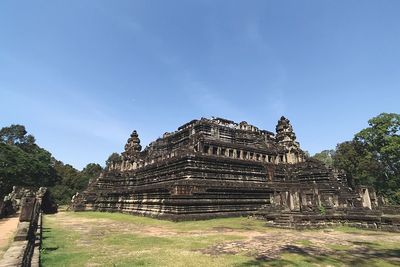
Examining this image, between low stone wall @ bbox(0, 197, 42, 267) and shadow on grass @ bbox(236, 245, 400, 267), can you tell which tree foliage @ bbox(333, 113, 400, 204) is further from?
low stone wall @ bbox(0, 197, 42, 267)

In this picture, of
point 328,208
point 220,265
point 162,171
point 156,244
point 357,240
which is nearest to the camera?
point 220,265

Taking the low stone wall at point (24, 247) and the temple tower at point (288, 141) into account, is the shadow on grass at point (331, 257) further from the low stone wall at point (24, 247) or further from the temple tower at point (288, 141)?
the temple tower at point (288, 141)

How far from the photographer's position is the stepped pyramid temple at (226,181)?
19.6 meters

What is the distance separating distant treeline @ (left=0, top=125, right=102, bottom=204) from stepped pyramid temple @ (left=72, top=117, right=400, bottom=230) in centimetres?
1297

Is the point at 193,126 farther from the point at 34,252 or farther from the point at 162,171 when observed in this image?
the point at 34,252

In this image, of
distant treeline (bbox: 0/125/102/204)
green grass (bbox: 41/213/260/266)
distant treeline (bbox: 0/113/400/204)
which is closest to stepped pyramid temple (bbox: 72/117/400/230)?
green grass (bbox: 41/213/260/266)

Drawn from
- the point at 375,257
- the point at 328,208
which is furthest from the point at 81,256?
the point at 328,208

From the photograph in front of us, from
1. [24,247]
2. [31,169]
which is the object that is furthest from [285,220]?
[31,169]

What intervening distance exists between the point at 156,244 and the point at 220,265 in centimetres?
377

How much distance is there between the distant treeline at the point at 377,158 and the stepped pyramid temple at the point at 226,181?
972 centimetres

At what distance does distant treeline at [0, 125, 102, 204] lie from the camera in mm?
39219

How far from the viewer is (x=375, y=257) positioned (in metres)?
8.11

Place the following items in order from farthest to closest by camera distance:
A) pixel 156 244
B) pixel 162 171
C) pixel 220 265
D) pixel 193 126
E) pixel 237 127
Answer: pixel 237 127 < pixel 193 126 < pixel 162 171 < pixel 156 244 < pixel 220 265

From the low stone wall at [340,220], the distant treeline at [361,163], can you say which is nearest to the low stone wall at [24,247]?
the low stone wall at [340,220]
